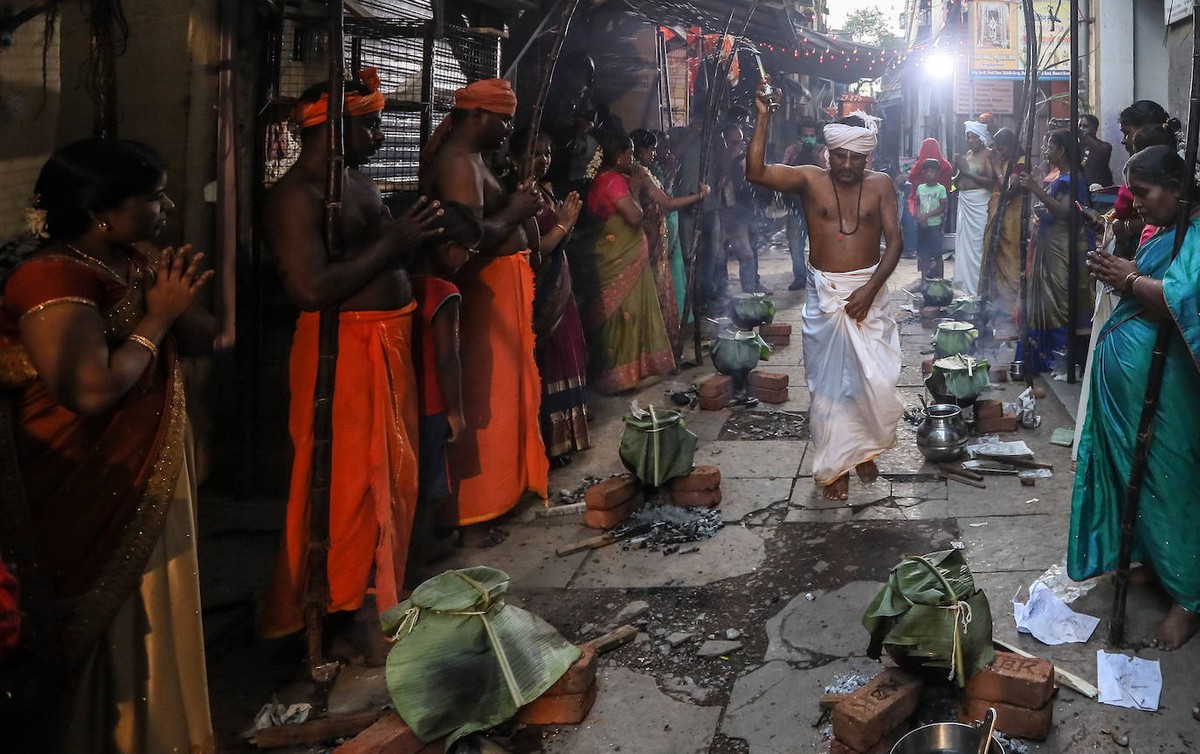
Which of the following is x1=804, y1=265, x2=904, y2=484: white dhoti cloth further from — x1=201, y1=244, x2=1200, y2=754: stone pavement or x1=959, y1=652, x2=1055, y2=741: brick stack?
x1=959, y1=652, x2=1055, y2=741: brick stack

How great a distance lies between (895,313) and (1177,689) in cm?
926

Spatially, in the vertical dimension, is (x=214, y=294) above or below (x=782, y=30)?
below

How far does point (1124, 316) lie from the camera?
426 centimetres

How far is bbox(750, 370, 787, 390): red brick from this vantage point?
27.6ft

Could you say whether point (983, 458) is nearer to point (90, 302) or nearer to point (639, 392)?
point (639, 392)

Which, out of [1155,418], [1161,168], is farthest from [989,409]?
[1161,168]

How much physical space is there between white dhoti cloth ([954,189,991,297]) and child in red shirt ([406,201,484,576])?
29.8 ft

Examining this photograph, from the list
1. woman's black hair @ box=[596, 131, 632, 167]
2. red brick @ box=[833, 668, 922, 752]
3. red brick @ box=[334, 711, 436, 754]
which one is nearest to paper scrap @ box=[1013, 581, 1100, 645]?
red brick @ box=[833, 668, 922, 752]

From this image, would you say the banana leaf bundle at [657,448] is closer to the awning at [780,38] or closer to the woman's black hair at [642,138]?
the woman's black hair at [642,138]

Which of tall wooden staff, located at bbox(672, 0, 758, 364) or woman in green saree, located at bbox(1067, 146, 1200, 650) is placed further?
tall wooden staff, located at bbox(672, 0, 758, 364)

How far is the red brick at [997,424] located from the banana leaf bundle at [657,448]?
8.25 ft

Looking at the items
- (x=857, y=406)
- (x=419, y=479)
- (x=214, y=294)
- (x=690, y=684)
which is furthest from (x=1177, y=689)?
(x=214, y=294)

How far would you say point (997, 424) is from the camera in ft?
Result: 23.6

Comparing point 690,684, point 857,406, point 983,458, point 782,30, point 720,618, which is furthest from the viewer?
point 782,30
